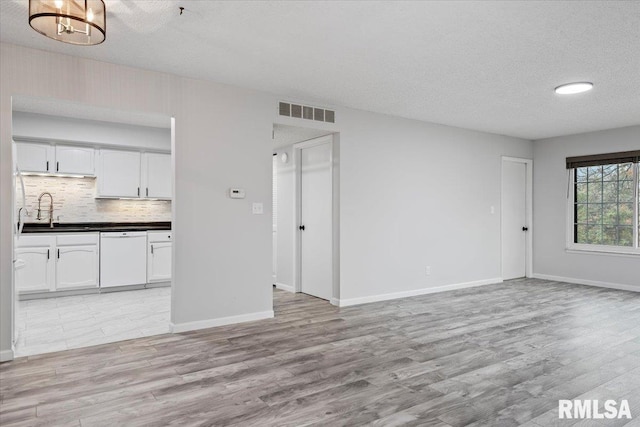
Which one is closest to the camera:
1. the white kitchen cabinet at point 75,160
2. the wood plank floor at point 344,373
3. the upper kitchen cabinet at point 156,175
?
the wood plank floor at point 344,373

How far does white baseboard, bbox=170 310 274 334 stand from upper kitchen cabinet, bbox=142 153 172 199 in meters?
3.20

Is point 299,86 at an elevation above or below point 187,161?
above

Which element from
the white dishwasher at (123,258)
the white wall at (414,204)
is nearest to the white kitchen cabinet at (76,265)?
the white dishwasher at (123,258)

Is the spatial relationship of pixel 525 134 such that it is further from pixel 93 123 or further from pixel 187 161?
pixel 93 123

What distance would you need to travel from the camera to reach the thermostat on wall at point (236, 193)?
430cm

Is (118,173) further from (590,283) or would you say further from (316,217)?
(590,283)

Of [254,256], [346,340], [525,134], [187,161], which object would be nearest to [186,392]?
[346,340]

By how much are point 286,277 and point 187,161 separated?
111 inches

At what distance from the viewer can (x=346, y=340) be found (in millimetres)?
3723

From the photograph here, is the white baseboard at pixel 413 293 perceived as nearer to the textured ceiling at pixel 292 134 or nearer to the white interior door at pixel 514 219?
the white interior door at pixel 514 219

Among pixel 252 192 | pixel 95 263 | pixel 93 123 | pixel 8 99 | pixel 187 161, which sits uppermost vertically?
pixel 93 123

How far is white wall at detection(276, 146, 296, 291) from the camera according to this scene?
6.13 metres

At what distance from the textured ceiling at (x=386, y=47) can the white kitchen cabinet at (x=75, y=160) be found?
2.91 meters

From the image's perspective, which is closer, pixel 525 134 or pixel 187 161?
pixel 187 161
